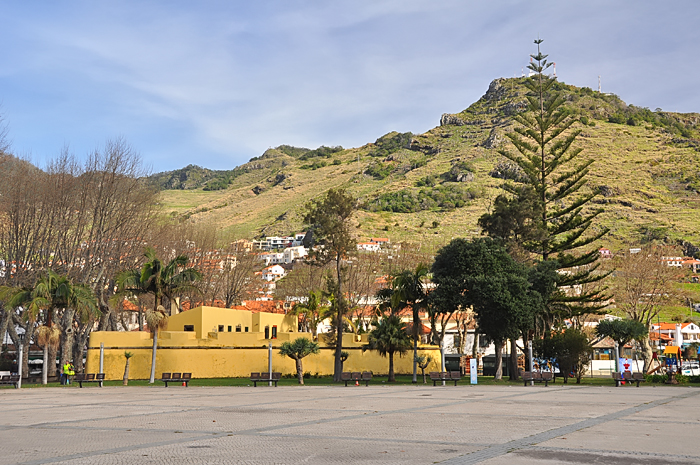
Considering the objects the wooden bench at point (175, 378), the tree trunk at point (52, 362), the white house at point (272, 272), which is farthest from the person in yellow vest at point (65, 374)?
the white house at point (272, 272)

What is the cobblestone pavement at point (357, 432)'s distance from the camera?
8.16 m

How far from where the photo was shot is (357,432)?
10758mm

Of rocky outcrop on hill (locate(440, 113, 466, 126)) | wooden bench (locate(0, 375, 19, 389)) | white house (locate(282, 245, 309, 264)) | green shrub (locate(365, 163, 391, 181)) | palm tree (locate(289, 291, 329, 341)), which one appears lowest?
A: wooden bench (locate(0, 375, 19, 389))

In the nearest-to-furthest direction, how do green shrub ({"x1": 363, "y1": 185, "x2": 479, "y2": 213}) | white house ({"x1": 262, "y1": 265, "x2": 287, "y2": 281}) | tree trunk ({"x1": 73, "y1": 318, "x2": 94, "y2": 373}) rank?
tree trunk ({"x1": 73, "y1": 318, "x2": 94, "y2": 373}) → white house ({"x1": 262, "y1": 265, "x2": 287, "y2": 281}) → green shrub ({"x1": 363, "y1": 185, "x2": 479, "y2": 213})

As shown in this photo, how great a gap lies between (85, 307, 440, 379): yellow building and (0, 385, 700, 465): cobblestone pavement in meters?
18.3

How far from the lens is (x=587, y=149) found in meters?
132

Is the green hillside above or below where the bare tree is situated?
above

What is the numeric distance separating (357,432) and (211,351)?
2744 centimetres

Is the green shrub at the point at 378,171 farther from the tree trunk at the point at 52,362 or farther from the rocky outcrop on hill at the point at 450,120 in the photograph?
the tree trunk at the point at 52,362

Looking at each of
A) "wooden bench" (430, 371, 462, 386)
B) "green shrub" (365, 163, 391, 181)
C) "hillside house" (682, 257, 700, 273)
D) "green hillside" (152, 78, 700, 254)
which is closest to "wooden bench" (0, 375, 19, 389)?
"wooden bench" (430, 371, 462, 386)

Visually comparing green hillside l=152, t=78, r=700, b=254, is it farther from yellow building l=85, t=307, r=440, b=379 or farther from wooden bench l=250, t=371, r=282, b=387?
wooden bench l=250, t=371, r=282, b=387

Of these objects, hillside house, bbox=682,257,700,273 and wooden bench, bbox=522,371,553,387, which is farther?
hillside house, bbox=682,257,700,273

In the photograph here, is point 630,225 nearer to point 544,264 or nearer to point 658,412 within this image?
point 544,264

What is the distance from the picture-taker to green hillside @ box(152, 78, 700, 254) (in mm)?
105000
